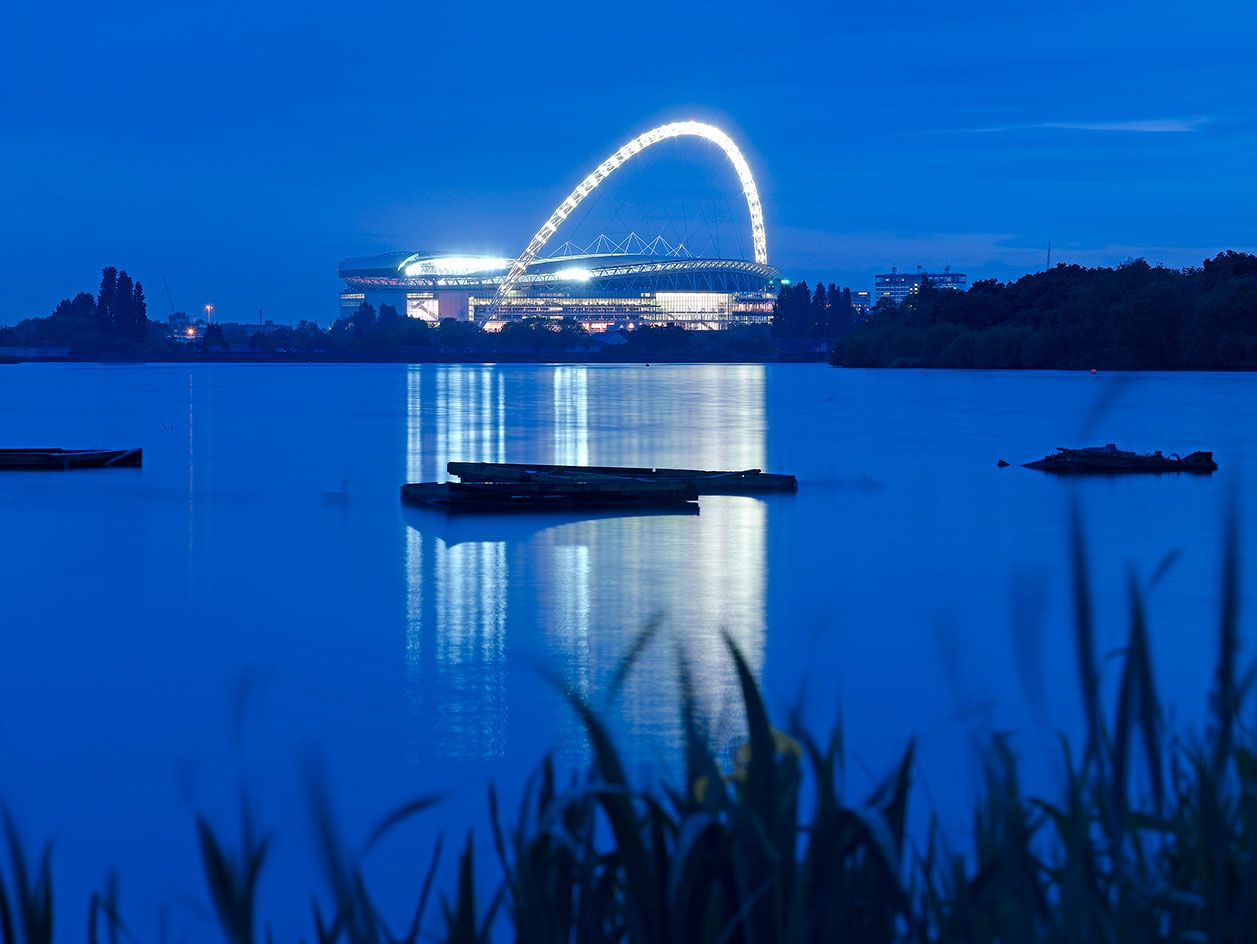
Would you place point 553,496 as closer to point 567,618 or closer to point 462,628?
point 567,618

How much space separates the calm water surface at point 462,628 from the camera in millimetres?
8633

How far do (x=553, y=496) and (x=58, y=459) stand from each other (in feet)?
42.7

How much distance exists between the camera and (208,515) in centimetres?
2570

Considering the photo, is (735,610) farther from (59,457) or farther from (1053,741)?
(59,457)

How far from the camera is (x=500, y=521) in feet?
76.8

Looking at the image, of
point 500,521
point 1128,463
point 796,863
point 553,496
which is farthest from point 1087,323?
point 796,863

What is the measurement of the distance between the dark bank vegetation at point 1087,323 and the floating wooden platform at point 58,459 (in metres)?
97.9

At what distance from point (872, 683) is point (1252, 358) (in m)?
112

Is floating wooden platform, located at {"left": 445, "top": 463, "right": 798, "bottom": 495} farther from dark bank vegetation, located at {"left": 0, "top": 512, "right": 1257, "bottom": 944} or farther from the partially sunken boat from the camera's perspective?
dark bank vegetation, located at {"left": 0, "top": 512, "right": 1257, "bottom": 944}

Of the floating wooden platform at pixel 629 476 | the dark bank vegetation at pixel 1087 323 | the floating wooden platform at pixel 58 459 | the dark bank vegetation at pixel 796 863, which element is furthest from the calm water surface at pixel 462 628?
the dark bank vegetation at pixel 1087 323

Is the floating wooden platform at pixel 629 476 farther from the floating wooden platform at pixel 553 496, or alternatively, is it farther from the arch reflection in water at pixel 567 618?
the arch reflection in water at pixel 567 618

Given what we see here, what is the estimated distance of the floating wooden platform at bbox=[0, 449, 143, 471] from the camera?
32406 mm

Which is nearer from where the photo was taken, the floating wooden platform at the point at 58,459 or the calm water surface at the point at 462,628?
the calm water surface at the point at 462,628

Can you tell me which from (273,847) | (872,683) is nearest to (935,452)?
(872,683)
